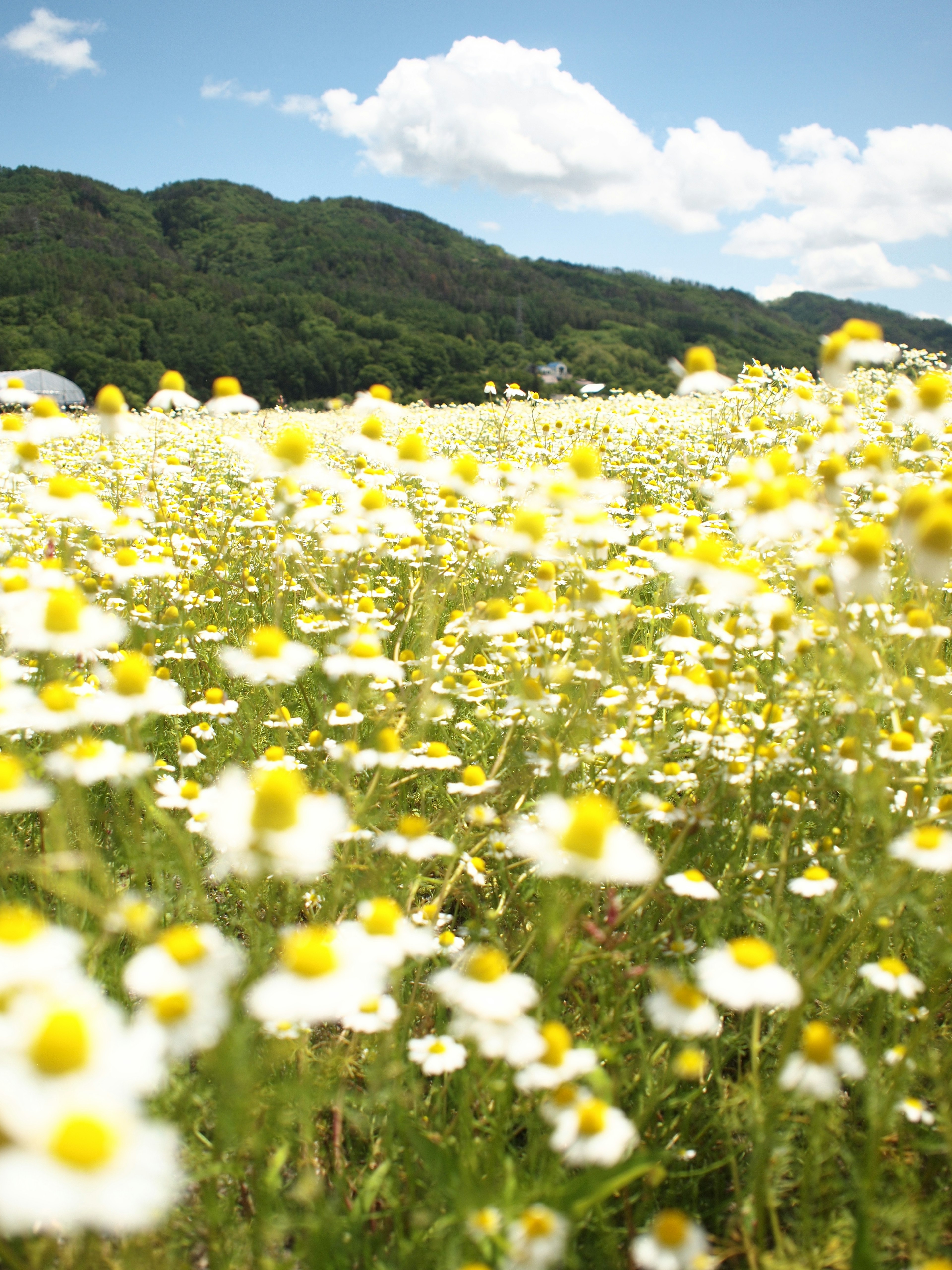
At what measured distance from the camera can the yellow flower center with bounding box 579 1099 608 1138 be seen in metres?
1.32

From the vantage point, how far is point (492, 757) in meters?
3.23

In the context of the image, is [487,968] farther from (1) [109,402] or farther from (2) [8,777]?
(1) [109,402]

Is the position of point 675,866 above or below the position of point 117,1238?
above

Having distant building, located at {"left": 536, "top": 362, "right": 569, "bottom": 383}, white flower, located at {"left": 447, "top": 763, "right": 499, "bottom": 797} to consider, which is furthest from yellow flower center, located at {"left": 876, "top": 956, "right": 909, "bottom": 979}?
distant building, located at {"left": 536, "top": 362, "right": 569, "bottom": 383}

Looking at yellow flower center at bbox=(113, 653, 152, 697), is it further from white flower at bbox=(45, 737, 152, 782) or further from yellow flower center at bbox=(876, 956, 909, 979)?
yellow flower center at bbox=(876, 956, 909, 979)

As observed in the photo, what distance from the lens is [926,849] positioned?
66.1 inches

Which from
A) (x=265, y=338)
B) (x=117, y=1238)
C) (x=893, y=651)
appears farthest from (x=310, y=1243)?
(x=265, y=338)

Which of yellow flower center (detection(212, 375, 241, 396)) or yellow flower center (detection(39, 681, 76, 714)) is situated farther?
yellow flower center (detection(212, 375, 241, 396))

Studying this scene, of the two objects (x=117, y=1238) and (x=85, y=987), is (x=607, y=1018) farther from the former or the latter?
(x=85, y=987)

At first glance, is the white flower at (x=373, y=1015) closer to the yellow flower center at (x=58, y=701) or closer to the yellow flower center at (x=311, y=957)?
the yellow flower center at (x=311, y=957)

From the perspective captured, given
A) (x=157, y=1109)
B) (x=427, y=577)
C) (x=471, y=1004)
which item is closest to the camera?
(x=471, y=1004)

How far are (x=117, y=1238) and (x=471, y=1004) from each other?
3.56ft

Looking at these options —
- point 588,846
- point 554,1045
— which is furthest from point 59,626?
A: point 554,1045

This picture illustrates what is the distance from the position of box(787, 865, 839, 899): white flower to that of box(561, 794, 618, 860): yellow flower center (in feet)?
2.99
